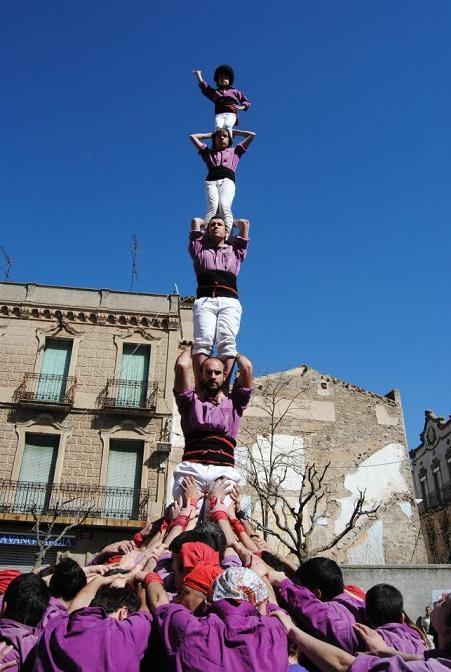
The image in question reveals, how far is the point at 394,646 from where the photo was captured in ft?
10.5

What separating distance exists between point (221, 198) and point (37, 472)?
16.1 m

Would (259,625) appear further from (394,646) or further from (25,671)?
(25,671)

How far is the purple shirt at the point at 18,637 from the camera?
3047mm

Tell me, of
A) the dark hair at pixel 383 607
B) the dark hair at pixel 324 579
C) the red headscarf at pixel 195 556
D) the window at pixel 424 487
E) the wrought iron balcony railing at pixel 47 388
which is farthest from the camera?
the window at pixel 424 487

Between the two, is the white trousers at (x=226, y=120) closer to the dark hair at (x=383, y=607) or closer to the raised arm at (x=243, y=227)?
the raised arm at (x=243, y=227)

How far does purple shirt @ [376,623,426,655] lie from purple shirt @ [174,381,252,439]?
2825 millimetres

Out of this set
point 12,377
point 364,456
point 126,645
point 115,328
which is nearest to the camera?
point 126,645

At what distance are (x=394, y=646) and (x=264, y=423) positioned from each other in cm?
2231

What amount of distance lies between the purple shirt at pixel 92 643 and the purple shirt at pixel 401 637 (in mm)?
1324

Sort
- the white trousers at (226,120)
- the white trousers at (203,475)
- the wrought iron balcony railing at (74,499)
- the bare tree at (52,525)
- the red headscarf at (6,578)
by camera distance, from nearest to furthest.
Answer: the red headscarf at (6,578) → the white trousers at (203,475) → the white trousers at (226,120) → the bare tree at (52,525) → the wrought iron balcony railing at (74,499)

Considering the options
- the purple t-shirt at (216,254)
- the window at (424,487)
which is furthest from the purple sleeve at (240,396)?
the window at (424,487)

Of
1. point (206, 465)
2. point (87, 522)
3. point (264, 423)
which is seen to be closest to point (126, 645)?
point (206, 465)

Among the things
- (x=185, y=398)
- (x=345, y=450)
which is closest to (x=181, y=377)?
(x=185, y=398)

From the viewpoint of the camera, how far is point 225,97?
26.9 ft
